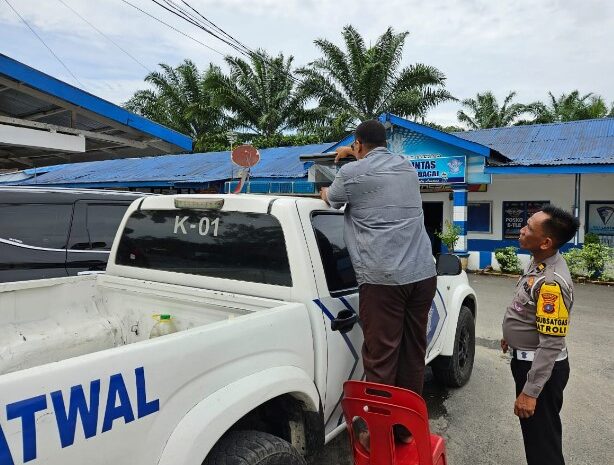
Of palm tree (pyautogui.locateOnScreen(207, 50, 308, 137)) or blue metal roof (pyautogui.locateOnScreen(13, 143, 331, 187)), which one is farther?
palm tree (pyautogui.locateOnScreen(207, 50, 308, 137))

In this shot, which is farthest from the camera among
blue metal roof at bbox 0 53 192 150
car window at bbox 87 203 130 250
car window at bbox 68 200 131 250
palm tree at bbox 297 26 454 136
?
palm tree at bbox 297 26 454 136

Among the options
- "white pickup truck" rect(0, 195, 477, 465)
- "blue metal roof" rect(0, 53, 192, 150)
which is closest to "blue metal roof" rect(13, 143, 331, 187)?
"blue metal roof" rect(0, 53, 192, 150)

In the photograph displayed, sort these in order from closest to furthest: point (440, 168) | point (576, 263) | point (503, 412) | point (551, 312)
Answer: point (551, 312), point (503, 412), point (576, 263), point (440, 168)

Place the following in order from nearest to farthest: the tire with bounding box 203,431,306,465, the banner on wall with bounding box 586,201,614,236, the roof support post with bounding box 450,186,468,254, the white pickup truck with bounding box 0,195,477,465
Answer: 1. the white pickup truck with bounding box 0,195,477,465
2. the tire with bounding box 203,431,306,465
3. the banner on wall with bounding box 586,201,614,236
4. the roof support post with bounding box 450,186,468,254

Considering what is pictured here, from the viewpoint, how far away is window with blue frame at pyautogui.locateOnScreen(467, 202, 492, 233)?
1355 cm

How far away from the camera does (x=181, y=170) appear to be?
56.0 feet

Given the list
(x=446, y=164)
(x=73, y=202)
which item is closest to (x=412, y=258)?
(x=73, y=202)

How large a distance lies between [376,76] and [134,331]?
63.3 feet

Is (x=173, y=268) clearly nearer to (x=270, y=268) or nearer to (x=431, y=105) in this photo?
(x=270, y=268)

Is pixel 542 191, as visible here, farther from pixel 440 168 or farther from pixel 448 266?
pixel 448 266

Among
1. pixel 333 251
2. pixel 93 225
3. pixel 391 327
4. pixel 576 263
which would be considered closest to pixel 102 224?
pixel 93 225

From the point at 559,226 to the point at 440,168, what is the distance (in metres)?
10.7

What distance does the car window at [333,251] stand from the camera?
2551 mm

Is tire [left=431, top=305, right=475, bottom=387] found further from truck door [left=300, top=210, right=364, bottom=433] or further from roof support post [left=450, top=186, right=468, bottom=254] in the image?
roof support post [left=450, top=186, right=468, bottom=254]
